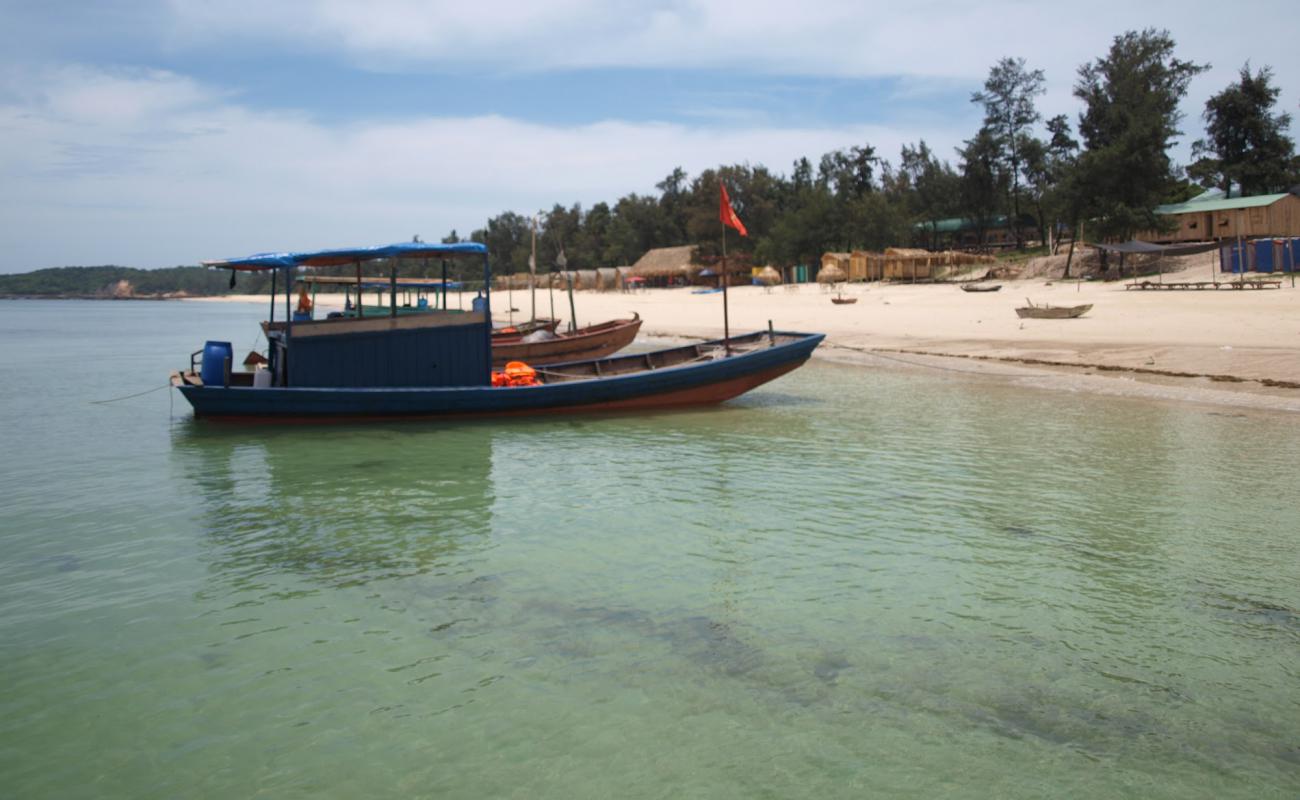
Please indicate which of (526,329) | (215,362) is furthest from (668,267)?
(215,362)

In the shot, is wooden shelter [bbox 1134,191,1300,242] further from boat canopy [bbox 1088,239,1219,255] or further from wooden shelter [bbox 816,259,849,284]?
wooden shelter [bbox 816,259,849,284]

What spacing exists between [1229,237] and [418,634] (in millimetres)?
47244

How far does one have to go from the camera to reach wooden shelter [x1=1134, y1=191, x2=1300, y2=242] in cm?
4172

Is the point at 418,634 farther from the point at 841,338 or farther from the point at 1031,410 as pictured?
the point at 841,338

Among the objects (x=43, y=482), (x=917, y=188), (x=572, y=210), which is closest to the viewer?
(x=43, y=482)

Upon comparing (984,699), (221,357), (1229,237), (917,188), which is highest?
(917,188)

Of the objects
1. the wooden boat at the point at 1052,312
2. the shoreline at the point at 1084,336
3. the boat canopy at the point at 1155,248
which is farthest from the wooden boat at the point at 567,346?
the boat canopy at the point at 1155,248

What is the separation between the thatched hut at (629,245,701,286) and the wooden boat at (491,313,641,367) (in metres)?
48.4

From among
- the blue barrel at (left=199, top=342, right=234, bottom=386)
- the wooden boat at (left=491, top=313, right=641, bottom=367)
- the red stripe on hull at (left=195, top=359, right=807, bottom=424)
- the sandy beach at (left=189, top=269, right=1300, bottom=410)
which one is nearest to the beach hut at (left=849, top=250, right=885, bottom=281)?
the sandy beach at (left=189, top=269, right=1300, bottom=410)

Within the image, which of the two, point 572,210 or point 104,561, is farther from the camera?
point 572,210

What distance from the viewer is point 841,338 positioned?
27.0 meters

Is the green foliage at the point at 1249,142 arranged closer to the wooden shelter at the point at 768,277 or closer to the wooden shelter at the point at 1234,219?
the wooden shelter at the point at 1234,219

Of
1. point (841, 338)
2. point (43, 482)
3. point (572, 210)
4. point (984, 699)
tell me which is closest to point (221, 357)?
point (43, 482)

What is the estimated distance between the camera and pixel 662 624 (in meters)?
5.73
